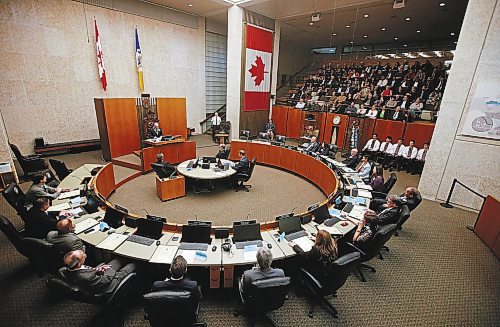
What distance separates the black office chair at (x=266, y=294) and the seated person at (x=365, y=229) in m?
1.91

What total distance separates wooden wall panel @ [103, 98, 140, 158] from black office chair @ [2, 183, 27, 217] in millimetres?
3978

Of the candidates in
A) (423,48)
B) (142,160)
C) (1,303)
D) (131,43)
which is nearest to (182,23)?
(131,43)

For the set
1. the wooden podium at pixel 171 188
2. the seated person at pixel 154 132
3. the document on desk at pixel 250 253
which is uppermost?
the seated person at pixel 154 132

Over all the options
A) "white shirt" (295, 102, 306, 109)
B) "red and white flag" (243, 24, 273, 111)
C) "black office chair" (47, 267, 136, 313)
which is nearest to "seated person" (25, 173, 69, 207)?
"black office chair" (47, 267, 136, 313)

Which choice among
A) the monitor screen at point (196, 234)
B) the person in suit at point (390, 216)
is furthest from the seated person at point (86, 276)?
the person in suit at point (390, 216)

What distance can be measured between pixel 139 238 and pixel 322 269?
2766mm

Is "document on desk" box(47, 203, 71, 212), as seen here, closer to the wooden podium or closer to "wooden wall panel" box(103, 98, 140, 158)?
the wooden podium

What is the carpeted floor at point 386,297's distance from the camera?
3.36 m

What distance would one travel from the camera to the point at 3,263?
4219 mm

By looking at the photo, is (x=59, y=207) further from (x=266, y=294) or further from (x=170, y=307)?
(x=266, y=294)

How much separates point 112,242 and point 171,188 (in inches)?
119

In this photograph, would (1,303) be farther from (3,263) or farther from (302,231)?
(302,231)

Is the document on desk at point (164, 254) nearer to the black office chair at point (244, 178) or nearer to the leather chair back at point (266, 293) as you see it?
the leather chair back at point (266, 293)

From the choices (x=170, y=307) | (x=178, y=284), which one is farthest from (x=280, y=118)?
(x=170, y=307)
